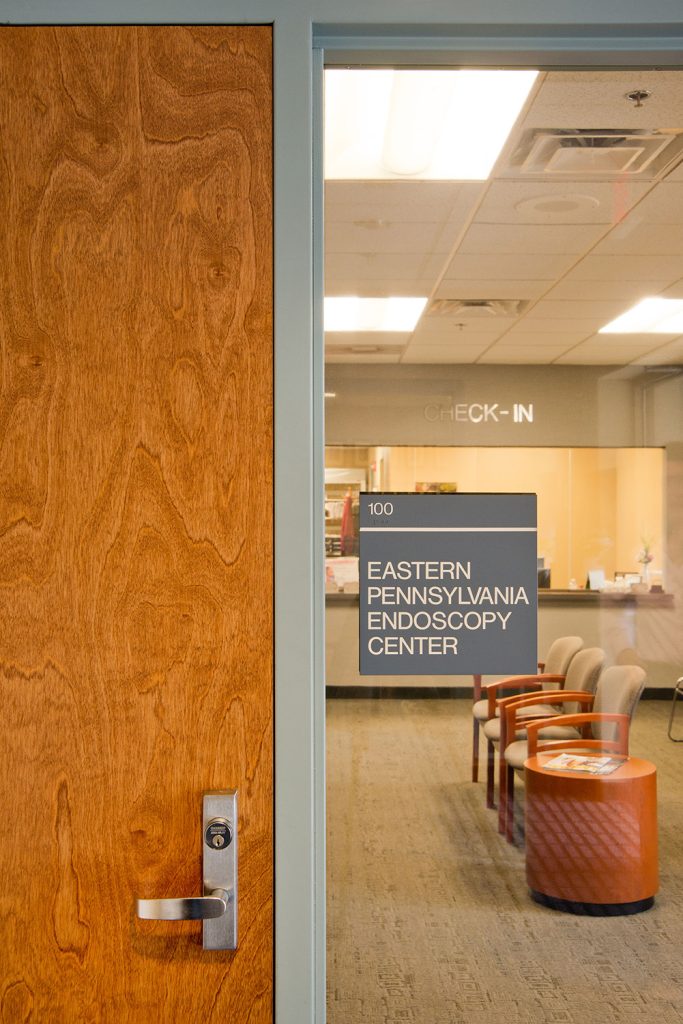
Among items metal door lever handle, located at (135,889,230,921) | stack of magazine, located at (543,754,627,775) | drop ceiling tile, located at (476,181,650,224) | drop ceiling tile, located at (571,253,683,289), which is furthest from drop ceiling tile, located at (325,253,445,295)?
metal door lever handle, located at (135,889,230,921)

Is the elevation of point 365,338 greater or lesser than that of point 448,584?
greater

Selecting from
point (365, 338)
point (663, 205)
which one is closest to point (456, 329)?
point (365, 338)

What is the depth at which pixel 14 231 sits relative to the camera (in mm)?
1071

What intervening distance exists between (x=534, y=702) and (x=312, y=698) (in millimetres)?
328

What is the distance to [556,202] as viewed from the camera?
3.63 feet

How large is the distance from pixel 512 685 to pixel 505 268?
636 mm

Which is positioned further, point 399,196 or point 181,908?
point 399,196

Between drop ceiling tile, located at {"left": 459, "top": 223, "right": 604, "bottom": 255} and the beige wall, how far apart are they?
1.00 ft

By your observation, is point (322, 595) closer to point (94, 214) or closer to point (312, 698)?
point (312, 698)

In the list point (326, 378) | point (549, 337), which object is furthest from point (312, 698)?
point (549, 337)

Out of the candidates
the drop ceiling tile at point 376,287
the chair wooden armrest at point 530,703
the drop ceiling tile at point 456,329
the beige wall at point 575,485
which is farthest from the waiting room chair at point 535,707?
the drop ceiling tile at point 376,287

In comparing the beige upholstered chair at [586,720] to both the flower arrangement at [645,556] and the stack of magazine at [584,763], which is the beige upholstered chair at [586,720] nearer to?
the stack of magazine at [584,763]

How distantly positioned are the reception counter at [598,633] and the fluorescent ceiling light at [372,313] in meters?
0.41

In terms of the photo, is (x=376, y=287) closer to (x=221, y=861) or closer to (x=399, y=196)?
(x=399, y=196)
